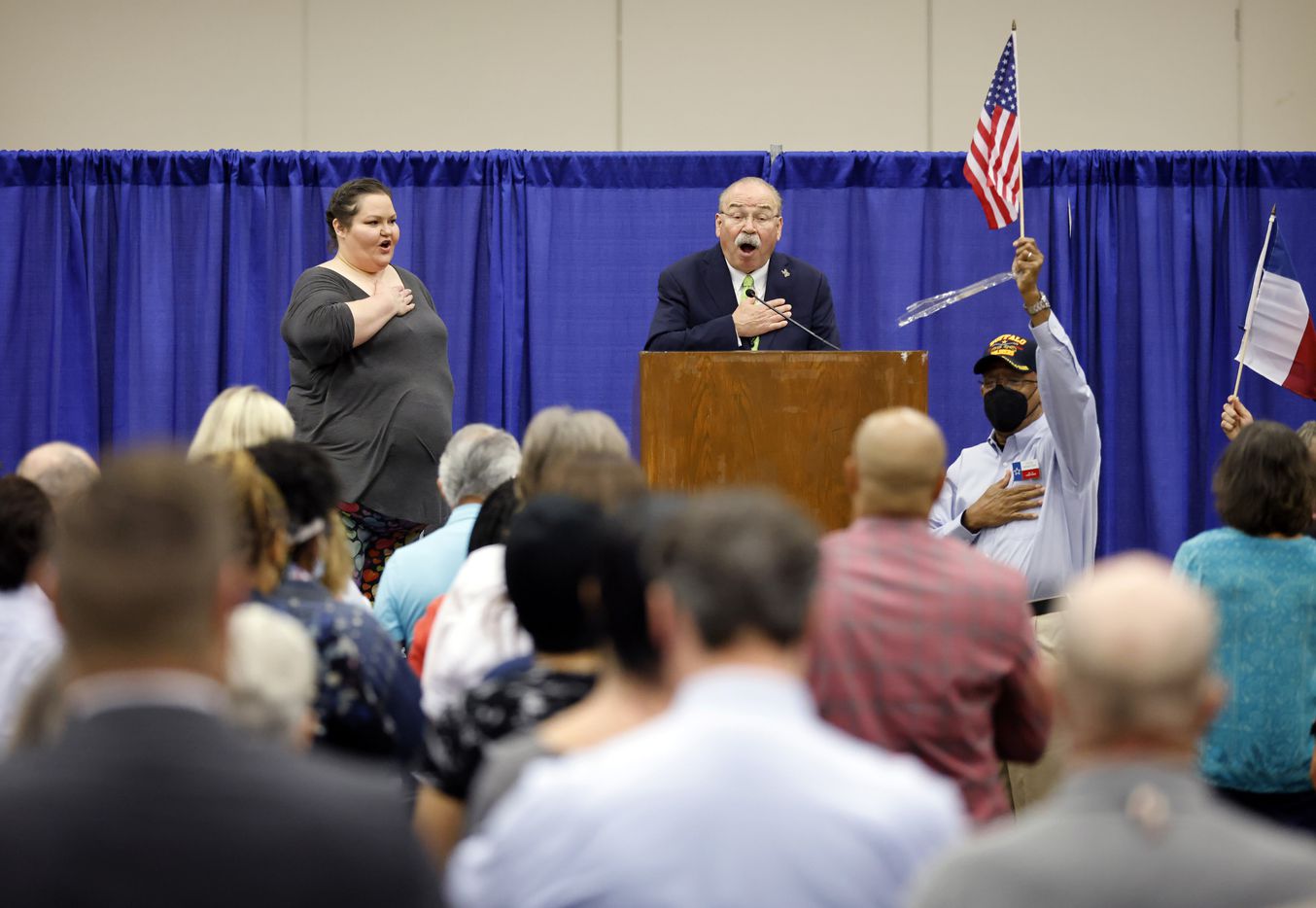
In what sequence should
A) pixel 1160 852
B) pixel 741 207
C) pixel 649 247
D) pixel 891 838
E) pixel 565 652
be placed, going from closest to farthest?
pixel 1160 852, pixel 891 838, pixel 565 652, pixel 741 207, pixel 649 247

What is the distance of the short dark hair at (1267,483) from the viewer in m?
3.11

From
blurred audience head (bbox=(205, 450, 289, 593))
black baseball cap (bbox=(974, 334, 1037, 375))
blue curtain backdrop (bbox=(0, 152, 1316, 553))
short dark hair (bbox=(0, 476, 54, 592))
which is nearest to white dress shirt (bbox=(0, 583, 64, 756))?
short dark hair (bbox=(0, 476, 54, 592))

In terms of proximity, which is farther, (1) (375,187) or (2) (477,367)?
(2) (477,367)

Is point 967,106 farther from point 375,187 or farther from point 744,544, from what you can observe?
point 744,544

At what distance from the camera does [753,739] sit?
4.67ft

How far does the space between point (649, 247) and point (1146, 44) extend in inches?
97.8

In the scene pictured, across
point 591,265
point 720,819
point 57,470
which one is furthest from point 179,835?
point 591,265

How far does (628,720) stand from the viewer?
5.50 ft

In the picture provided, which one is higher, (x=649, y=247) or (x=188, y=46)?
(x=188, y=46)

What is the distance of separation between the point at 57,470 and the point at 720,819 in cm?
207

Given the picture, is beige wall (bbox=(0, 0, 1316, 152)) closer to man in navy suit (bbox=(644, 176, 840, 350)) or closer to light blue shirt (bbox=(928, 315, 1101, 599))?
man in navy suit (bbox=(644, 176, 840, 350))

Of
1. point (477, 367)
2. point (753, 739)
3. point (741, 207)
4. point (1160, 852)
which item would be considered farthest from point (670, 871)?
point (477, 367)

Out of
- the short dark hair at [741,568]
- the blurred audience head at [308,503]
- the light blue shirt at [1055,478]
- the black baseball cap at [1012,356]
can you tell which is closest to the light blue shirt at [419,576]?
the blurred audience head at [308,503]

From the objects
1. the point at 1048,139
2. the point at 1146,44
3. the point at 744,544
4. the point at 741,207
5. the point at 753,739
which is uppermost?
the point at 1146,44
